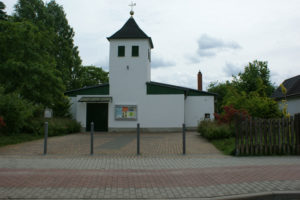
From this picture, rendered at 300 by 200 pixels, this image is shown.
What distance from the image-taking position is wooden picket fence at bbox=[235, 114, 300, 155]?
944cm

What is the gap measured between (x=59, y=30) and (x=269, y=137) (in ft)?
117

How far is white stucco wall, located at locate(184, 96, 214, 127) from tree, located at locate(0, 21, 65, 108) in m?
11.1

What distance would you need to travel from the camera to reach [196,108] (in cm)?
2380

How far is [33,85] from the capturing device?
18266 mm

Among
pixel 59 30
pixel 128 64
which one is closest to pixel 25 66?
pixel 128 64

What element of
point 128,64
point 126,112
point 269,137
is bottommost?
point 269,137

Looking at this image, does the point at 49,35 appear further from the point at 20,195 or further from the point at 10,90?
the point at 20,195

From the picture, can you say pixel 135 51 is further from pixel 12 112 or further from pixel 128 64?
pixel 12 112

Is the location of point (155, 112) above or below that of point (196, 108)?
below

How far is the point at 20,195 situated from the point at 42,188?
19.3 inches

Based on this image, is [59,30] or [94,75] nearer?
[59,30]

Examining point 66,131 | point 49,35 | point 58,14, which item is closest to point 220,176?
point 66,131

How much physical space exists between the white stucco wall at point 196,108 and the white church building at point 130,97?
1592 millimetres

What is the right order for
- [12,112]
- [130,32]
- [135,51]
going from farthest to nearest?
[130,32]
[135,51]
[12,112]
